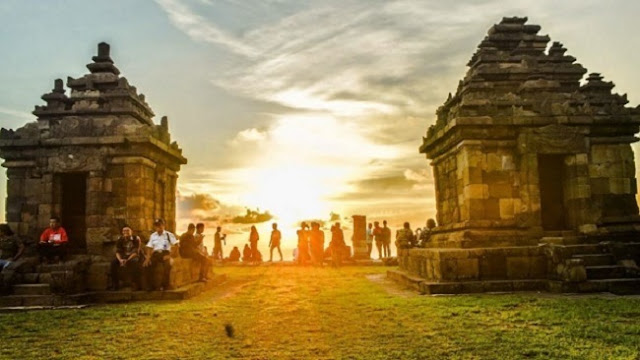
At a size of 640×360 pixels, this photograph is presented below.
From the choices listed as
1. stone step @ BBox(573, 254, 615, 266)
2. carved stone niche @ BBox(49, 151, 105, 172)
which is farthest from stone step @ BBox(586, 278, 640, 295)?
carved stone niche @ BBox(49, 151, 105, 172)

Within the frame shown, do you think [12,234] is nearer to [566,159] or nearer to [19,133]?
[19,133]

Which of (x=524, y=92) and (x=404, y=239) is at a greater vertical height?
(x=524, y=92)

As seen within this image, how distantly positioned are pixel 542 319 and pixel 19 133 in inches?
577

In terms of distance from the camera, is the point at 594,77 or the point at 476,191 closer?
the point at 476,191

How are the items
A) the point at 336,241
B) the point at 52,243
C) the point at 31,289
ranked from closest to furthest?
the point at 31,289 < the point at 52,243 < the point at 336,241

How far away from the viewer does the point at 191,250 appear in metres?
14.8

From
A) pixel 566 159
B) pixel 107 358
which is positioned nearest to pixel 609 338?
pixel 107 358

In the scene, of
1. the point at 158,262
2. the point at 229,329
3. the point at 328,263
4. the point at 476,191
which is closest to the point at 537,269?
the point at 476,191

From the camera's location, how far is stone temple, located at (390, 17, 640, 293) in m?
11.9

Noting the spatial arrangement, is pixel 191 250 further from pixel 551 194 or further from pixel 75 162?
pixel 551 194

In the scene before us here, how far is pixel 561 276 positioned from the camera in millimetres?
11352

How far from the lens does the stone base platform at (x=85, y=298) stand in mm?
11328

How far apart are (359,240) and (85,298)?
712 inches

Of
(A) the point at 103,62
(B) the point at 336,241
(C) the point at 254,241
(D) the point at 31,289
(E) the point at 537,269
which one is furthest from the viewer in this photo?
(C) the point at 254,241
